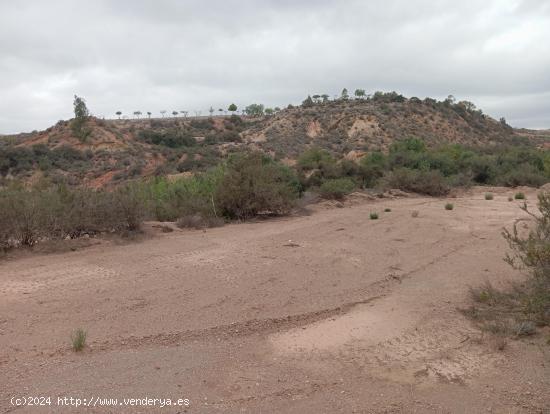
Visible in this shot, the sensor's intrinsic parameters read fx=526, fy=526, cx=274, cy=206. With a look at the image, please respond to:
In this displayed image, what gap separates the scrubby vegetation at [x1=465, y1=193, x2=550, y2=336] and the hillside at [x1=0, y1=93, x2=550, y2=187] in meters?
34.4

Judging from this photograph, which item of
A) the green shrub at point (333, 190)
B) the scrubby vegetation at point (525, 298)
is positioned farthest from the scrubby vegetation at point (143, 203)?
the scrubby vegetation at point (525, 298)

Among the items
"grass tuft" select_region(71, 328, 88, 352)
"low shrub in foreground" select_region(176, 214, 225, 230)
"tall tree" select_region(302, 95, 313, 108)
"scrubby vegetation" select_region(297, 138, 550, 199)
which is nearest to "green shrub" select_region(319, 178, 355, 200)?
"scrubby vegetation" select_region(297, 138, 550, 199)

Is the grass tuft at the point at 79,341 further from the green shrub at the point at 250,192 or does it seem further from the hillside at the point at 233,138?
the hillside at the point at 233,138

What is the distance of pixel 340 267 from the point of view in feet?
33.9

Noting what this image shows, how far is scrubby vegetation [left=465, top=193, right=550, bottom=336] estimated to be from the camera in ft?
18.4

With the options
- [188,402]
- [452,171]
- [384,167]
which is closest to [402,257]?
[188,402]

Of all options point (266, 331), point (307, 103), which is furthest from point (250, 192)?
point (307, 103)

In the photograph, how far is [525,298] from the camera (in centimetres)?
591

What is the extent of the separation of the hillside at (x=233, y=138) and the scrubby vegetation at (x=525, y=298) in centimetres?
3441

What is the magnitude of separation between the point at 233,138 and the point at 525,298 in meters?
58.1

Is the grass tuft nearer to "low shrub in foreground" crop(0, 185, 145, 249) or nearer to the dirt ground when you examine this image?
the dirt ground

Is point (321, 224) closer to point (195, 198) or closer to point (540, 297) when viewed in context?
point (195, 198)

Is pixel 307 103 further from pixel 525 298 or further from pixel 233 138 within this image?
pixel 525 298

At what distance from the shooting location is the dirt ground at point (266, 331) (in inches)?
209
